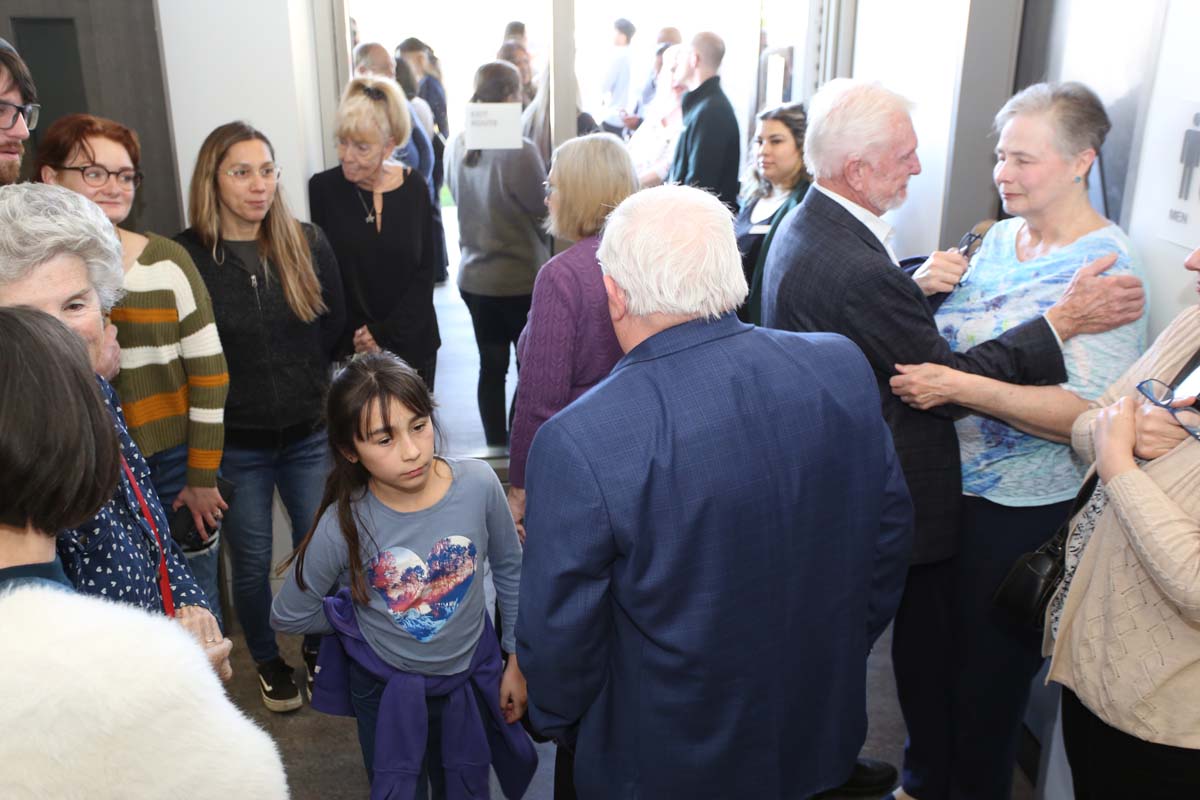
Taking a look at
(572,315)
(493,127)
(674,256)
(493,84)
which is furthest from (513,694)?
(493,84)

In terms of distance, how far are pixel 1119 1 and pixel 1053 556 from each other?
5.07 feet

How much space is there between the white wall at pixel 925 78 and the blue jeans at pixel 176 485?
2413 millimetres

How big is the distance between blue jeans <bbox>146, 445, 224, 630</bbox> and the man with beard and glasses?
0.79 metres

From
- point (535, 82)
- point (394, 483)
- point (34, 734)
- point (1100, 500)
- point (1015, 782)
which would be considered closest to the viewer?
point (34, 734)

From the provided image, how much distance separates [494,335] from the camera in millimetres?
4289

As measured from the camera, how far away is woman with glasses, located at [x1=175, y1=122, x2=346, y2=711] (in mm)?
2691

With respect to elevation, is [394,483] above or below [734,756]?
above

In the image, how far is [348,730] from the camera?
2930mm

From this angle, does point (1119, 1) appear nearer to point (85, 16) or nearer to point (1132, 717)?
point (1132, 717)

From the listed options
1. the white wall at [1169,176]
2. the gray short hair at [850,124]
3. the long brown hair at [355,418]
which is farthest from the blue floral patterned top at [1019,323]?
the long brown hair at [355,418]

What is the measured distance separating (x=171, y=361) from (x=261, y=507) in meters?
0.64

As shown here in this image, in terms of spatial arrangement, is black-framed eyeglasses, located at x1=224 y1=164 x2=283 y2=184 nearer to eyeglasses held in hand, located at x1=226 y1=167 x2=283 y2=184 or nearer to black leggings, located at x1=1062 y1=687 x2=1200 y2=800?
eyeglasses held in hand, located at x1=226 y1=167 x2=283 y2=184

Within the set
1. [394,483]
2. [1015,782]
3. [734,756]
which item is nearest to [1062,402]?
[734,756]

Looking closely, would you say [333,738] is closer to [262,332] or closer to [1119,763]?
[262,332]
